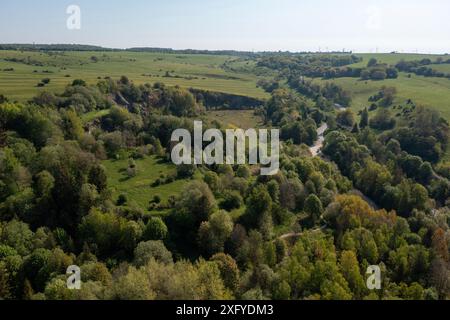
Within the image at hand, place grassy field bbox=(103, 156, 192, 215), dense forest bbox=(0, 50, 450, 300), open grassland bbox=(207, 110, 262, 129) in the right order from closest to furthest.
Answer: dense forest bbox=(0, 50, 450, 300) < grassy field bbox=(103, 156, 192, 215) < open grassland bbox=(207, 110, 262, 129)

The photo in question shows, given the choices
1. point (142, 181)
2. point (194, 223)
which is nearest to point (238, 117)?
point (142, 181)

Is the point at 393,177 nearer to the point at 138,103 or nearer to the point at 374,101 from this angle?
the point at 138,103

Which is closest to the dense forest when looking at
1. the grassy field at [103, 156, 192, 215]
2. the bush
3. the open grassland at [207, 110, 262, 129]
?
the bush

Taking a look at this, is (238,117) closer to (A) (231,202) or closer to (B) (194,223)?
(A) (231,202)

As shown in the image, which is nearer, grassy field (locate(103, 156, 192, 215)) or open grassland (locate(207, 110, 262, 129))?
grassy field (locate(103, 156, 192, 215))

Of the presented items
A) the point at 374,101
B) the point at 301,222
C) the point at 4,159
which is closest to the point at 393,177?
the point at 301,222

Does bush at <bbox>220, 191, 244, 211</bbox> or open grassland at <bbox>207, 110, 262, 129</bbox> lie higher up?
open grassland at <bbox>207, 110, 262, 129</bbox>

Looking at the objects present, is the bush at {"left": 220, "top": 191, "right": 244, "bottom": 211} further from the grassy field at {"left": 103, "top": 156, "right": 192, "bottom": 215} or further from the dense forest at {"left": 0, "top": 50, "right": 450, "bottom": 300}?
the grassy field at {"left": 103, "top": 156, "right": 192, "bottom": 215}
